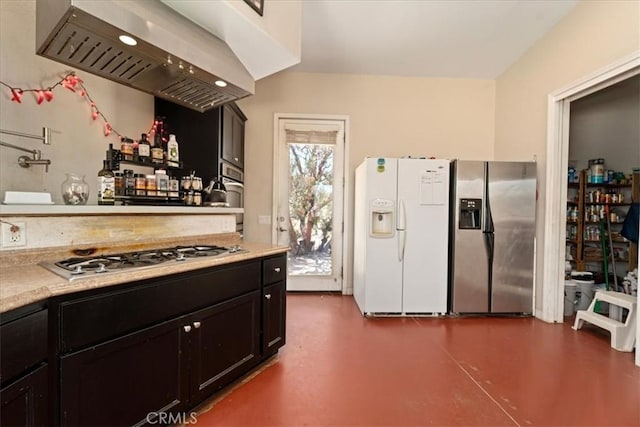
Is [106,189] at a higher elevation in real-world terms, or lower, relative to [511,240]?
higher

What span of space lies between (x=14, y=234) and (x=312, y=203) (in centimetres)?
305

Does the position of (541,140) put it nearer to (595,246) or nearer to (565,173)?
(565,173)

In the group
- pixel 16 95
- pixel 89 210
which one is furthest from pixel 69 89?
pixel 89 210

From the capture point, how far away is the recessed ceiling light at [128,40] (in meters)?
1.36

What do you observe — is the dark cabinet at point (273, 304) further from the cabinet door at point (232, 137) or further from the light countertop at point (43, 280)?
the cabinet door at point (232, 137)

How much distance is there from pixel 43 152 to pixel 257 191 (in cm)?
228

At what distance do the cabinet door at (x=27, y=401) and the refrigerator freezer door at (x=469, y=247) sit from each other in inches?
132

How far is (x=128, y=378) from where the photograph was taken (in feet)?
4.21

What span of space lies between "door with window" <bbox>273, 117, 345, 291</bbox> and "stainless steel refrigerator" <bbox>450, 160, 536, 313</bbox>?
4.97 ft

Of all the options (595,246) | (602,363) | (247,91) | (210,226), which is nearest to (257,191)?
(210,226)

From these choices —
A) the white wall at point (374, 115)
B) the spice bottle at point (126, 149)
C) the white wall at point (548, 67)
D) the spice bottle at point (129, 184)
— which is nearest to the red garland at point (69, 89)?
the spice bottle at point (126, 149)

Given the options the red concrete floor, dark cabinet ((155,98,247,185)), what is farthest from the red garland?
the red concrete floor

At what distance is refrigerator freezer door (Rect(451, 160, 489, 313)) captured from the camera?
3.30 meters

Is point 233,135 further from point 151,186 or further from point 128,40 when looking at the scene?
point 128,40
